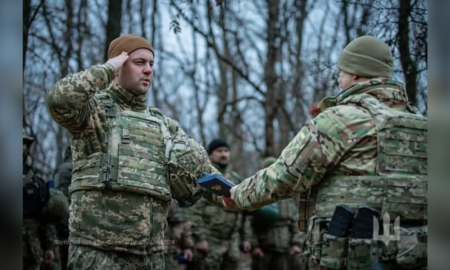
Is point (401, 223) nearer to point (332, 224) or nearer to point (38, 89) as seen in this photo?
point (332, 224)

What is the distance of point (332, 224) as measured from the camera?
3.83m

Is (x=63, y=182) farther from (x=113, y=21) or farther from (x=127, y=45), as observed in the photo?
(x=127, y=45)

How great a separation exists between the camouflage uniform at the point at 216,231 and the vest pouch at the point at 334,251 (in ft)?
21.0

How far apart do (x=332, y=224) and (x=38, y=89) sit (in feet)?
32.2

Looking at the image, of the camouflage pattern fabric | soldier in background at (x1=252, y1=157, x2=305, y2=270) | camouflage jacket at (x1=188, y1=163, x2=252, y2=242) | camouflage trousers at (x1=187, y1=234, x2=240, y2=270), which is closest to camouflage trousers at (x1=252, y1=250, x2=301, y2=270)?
soldier in background at (x1=252, y1=157, x2=305, y2=270)

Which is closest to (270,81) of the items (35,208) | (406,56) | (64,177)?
(64,177)

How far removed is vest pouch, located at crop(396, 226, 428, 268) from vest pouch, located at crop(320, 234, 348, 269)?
31 cm

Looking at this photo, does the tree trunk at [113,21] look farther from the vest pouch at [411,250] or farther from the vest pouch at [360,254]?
the vest pouch at [411,250]

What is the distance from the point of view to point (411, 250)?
3.75m

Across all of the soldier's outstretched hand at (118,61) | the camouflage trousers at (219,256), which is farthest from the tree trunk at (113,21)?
the soldier's outstretched hand at (118,61)
